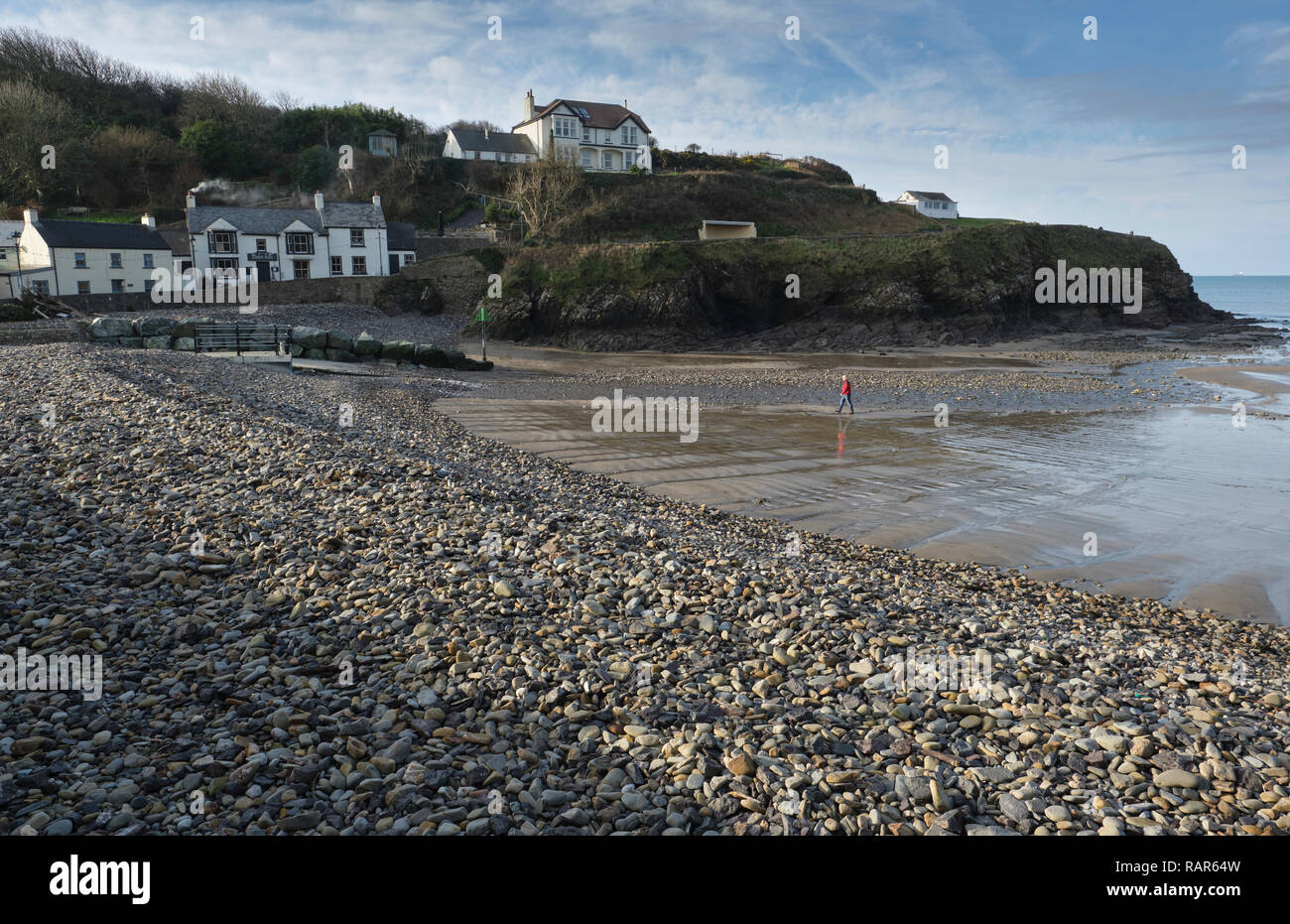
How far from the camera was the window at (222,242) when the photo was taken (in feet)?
183

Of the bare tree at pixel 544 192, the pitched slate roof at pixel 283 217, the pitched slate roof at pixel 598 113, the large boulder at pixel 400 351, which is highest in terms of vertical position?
the pitched slate roof at pixel 598 113

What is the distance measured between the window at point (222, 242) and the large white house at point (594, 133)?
33.2m

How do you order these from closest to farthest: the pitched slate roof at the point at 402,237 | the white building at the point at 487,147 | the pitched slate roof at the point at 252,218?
the pitched slate roof at the point at 252,218, the pitched slate roof at the point at 402,237, the white building at the point at 487,147

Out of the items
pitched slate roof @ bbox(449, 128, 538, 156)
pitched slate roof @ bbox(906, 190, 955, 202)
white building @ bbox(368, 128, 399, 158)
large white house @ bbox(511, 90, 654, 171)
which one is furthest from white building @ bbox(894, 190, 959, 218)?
white building @ bbox(368, 128, 399, 158)

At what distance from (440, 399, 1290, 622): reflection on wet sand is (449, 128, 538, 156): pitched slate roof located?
210 ft

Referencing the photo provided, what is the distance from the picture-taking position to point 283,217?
5819cm

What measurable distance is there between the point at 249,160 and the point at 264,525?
79287 millimetres

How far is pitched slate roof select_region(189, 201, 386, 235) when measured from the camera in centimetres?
5588

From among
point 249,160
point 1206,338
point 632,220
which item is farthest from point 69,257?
point 1206,338
